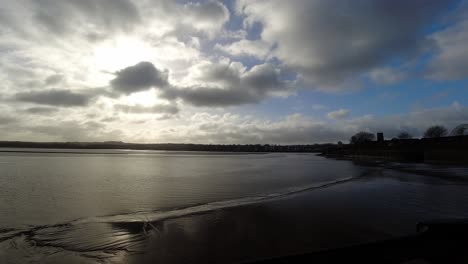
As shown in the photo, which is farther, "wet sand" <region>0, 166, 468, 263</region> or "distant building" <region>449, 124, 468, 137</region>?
"distant building" <region>449, 124, 468, 137</region>

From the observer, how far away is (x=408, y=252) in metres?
5.39

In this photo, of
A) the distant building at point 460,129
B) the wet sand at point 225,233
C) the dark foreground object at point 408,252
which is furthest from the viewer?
the distant building at point 460,129

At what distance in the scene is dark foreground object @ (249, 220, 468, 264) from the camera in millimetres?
5012

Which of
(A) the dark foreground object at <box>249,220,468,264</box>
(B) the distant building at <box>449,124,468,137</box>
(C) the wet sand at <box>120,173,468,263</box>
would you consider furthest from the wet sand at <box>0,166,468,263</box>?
(B) the distant building at <box>449,124,468,137</box>

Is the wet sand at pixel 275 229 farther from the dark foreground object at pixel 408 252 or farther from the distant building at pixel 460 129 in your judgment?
the distant building at pixel 460 129

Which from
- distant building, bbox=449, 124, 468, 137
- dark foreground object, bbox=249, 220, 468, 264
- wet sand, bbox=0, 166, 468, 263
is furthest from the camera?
distant building, bbox=449, 124, 468, 137

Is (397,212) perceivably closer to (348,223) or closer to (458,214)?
(458,214)

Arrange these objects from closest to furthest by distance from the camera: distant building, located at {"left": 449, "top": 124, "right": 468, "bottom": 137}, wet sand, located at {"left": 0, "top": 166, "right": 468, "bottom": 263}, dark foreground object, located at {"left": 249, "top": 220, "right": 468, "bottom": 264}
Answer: dark foreground object, located at {"left": 249, "top": 220, "right": 468, "bottom": 264}, wet sand, located at {"left": 0, "top": 166, "right": 468, "bottom": 263}, distant building, located at {"left": 449, "top": 124, "right": 468, "bottom": 137}

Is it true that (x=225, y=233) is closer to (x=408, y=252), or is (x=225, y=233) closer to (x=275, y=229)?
(x=275, y=229)

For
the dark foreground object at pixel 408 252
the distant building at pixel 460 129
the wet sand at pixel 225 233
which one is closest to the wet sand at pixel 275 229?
the wet sand at pixel 225 233

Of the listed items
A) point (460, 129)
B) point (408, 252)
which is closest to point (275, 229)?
point (408, 252)

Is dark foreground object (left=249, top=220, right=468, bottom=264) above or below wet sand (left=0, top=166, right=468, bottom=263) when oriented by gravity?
above

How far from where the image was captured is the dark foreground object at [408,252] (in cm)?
501

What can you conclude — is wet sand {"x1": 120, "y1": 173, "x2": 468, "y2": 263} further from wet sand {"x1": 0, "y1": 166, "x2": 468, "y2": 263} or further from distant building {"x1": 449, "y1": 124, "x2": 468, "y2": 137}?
distant building {"x1": 449, "y1": 124, "x2": 468, "y2": 137}
